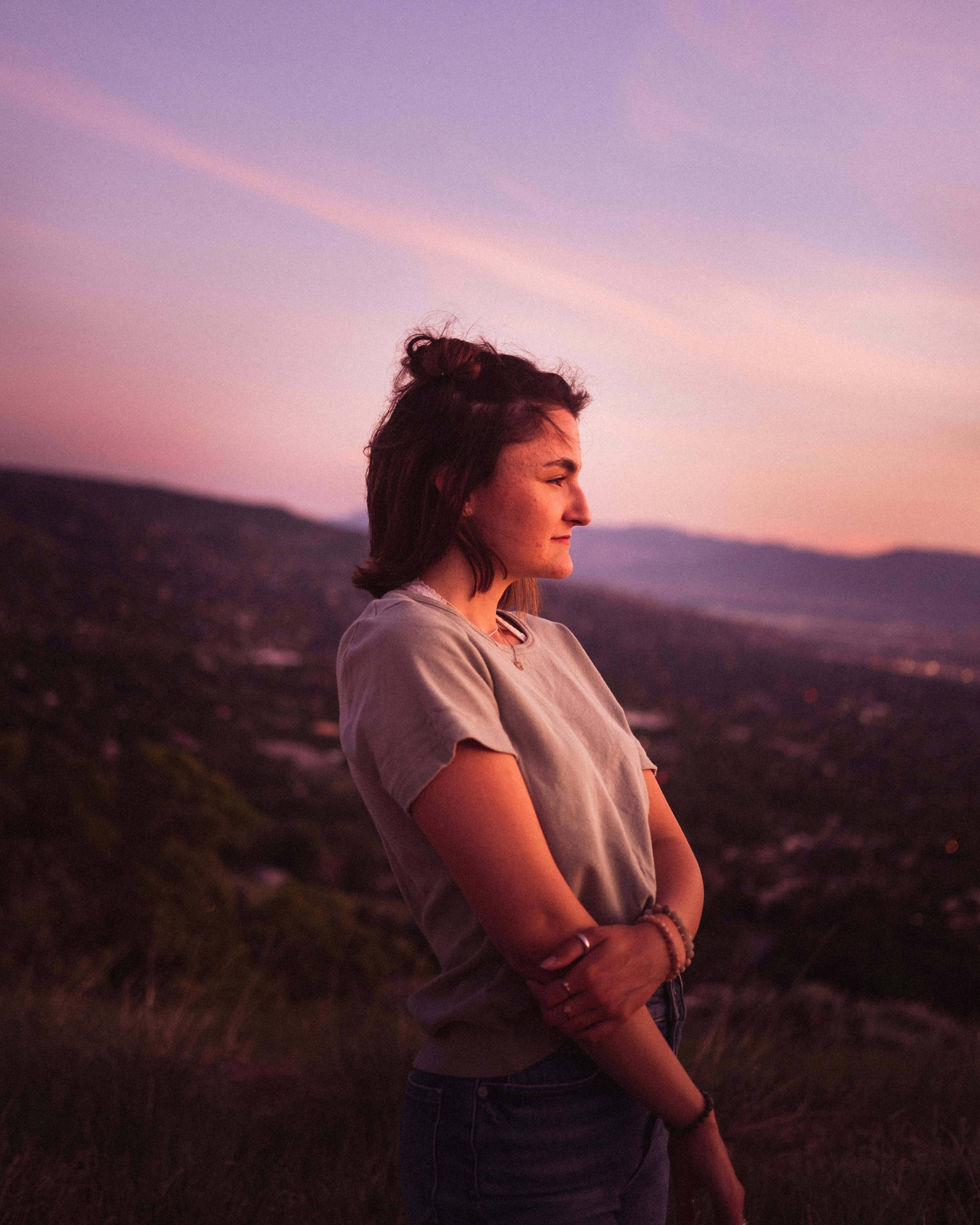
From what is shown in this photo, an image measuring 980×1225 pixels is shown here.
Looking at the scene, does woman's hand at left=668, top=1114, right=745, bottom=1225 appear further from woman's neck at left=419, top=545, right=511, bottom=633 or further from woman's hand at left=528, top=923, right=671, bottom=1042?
woman's neck at left=419, top=545, right=511, bottom=633

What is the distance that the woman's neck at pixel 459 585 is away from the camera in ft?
3.97

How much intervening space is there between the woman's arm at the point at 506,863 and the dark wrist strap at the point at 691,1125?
0.10m

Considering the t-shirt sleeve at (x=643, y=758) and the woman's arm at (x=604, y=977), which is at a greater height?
the t-shirt sleeve at (x=643, y=758)

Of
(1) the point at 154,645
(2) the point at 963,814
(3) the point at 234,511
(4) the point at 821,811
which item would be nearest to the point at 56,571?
(1) the point at 154,645

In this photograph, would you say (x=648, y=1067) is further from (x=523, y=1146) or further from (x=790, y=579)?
(x=790, y=579)

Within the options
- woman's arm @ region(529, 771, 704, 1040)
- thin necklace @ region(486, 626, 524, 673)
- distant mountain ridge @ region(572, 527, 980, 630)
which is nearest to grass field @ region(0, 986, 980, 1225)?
woman's arm @ region(529, 771, 704, 1040)

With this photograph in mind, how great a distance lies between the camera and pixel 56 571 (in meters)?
35.2

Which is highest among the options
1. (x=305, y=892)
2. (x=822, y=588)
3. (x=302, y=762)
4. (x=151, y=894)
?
(x=822, y=588)

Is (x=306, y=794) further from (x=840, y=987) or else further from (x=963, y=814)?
(x=963, y=814)

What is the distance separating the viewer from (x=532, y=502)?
1.22 meters

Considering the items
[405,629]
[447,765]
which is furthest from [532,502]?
[447,765]

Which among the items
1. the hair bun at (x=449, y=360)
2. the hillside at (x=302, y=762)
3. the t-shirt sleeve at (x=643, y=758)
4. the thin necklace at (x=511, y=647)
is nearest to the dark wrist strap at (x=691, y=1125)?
the t-shirt sleeve at (x=643, y=758)

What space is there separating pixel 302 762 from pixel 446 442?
1125 inches

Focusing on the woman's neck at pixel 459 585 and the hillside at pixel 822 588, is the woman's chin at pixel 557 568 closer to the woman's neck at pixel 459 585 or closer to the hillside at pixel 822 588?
the woman's neck at pixel 459 585
